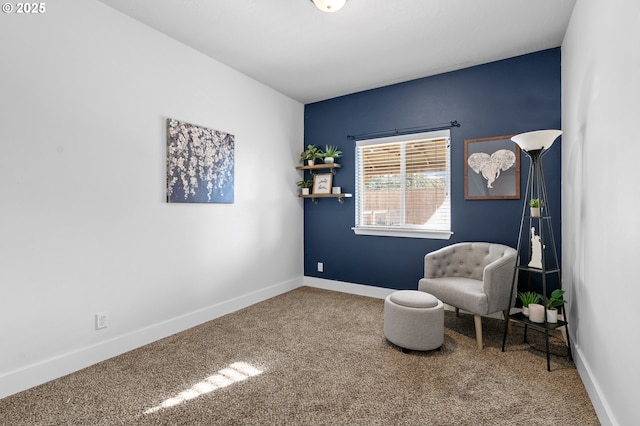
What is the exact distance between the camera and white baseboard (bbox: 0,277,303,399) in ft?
6.57

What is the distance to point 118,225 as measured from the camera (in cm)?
252

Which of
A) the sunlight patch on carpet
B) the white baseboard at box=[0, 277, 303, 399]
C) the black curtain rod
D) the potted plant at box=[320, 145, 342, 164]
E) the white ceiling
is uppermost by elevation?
the white ceiling

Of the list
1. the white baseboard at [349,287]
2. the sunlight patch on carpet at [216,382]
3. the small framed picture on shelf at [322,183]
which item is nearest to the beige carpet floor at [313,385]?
the sunlight patch on carpet at [216,382]

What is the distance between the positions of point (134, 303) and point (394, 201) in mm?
2922

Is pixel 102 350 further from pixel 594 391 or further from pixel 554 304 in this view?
pixel 554 304

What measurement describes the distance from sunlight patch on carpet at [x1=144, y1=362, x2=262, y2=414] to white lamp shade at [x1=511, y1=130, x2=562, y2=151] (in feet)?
8.28

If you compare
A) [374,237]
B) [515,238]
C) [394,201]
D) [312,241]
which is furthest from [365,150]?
[515,238]

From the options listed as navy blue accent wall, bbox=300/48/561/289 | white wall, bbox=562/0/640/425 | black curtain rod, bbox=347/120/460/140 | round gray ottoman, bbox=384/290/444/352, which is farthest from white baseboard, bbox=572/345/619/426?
black curtain rod, bbox=347/120/460/140

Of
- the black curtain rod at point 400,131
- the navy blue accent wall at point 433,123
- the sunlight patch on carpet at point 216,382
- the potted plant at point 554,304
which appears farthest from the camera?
the black curtain rod at point 400,131

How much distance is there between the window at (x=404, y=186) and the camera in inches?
145

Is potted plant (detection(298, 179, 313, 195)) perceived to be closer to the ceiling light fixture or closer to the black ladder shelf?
the ceiling light fixture

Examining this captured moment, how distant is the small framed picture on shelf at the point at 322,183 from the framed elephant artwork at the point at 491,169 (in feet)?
5.48

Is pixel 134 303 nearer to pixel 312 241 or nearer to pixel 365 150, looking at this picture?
pixel 312 241

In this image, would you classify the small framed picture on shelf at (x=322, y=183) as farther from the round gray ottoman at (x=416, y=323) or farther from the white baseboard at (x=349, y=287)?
the round gray ottoman at (x=416, y=323)
